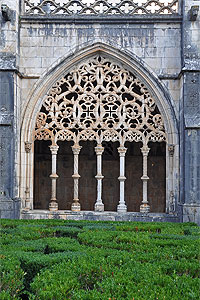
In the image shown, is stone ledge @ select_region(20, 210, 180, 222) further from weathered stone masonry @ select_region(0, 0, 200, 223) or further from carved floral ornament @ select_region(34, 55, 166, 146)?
carved floral ornament @ select_region(34, 55, 166, 146)

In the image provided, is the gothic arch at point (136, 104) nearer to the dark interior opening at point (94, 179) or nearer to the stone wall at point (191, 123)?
the stone wall at point (191, 123)

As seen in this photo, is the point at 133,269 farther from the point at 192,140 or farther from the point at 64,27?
the point at 64,27

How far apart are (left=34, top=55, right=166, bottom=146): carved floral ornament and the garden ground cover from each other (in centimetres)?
435

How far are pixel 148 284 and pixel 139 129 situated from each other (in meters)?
7.12

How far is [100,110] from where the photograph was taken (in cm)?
1056

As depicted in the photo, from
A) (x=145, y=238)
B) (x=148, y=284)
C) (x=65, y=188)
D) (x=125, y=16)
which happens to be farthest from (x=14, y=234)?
(x=65, y=188)

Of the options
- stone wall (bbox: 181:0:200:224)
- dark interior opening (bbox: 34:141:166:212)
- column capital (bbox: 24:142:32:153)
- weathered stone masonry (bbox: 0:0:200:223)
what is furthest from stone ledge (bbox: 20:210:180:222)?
dark interior opening (bbox: 34:141:166:212)

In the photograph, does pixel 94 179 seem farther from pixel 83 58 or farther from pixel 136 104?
pixel 83 58

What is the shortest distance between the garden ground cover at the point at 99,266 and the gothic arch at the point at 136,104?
3.90 meters

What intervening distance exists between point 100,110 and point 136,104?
0.92 m

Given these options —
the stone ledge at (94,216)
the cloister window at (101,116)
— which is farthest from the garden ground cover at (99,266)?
the cloister window at (101,116)

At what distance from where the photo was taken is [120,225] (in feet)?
24.3

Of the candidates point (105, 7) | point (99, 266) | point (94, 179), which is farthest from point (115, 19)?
point (99, 266)

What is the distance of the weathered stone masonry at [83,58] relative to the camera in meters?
9.97
